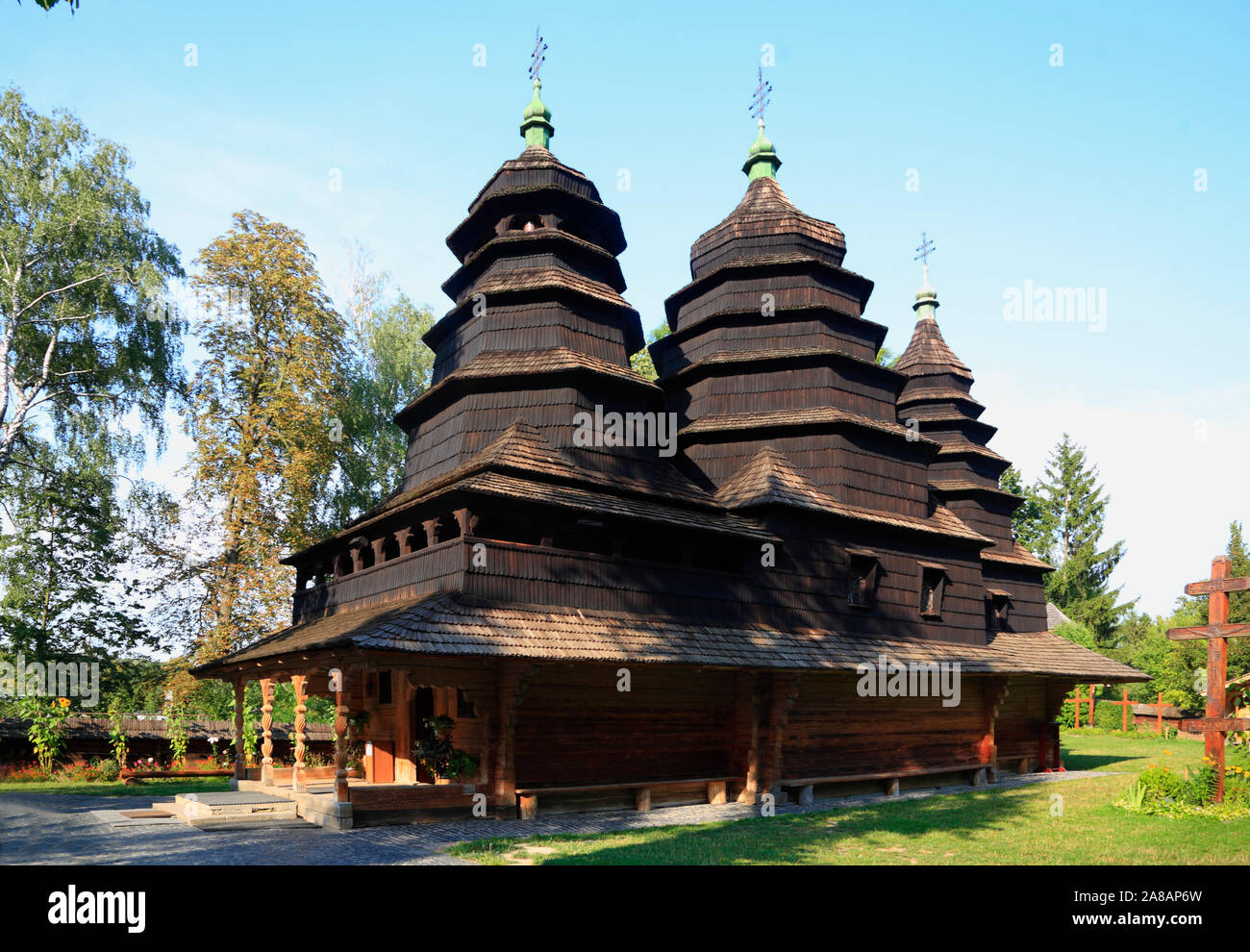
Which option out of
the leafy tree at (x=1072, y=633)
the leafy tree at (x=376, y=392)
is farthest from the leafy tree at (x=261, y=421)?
the leafy tree at (x=1072, y=633)

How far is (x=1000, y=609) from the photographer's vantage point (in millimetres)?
25938

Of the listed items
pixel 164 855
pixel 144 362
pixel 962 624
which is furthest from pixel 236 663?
pixel 962 624

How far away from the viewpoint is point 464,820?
13062mm

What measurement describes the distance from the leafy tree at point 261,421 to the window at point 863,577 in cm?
1645

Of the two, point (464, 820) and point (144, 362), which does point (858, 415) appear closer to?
point (464, 820)

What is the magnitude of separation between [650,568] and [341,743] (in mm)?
6123

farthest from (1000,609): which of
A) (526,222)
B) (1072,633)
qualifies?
(526,222)

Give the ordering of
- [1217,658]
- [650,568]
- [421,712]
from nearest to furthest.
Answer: [1217,658], [650,568], [421,712]

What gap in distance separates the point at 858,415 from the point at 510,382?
341 inches

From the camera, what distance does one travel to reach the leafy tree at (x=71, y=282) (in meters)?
21.5

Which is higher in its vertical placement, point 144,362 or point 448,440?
point 144,362

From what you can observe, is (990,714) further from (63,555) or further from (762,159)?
(63,555)

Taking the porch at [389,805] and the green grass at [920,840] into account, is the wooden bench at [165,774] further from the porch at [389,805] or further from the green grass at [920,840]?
the green grass at [920,840]

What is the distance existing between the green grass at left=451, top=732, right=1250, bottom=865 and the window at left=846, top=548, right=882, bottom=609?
15.8ft
